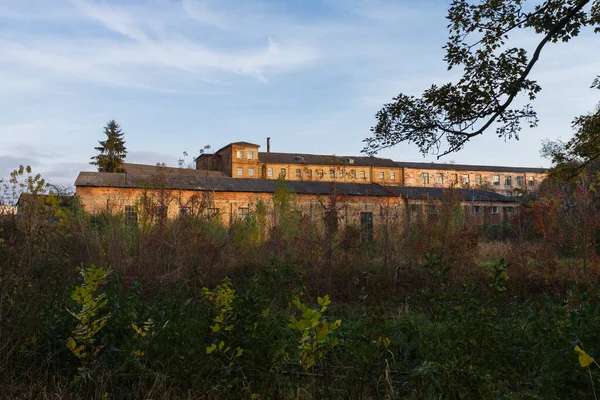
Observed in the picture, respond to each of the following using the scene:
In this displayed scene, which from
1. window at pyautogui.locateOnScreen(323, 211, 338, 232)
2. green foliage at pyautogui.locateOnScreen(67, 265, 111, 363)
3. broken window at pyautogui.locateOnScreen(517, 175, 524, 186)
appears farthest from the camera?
broken window at pyautogui.locateOnScreen(517, 175, 524, 186)

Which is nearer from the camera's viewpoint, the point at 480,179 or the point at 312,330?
the point at 312,330

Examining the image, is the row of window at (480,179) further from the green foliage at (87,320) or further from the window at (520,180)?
the green foliage at (87,320)

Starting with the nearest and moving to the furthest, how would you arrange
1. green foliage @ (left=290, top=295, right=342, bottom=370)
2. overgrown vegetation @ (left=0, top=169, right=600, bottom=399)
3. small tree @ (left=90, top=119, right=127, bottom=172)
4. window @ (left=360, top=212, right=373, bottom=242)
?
green foliage @ (left=290, top=295, right=342, bottom=370) < overgrown vegetation @ (left=0, top=169, right=600, bottom=399) < window @ (left=360, top=212, right=373, bottom=242) < small tree @ (left=90, top=119, right=127, bottom=172)

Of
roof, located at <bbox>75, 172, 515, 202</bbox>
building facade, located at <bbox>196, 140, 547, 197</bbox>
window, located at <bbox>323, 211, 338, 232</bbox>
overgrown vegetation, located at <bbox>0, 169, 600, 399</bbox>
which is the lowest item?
overgrown vegetation, located at <bbox>0, 169, 600, 399</bbox>

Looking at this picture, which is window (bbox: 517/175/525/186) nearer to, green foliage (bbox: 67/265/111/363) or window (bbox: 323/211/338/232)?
window (bbox: 323/211/338/232)

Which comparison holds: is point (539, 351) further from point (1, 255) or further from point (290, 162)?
point (290, 162)

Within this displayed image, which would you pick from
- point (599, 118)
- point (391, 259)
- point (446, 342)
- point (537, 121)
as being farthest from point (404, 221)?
point (446, 342)

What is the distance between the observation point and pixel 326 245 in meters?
10.3

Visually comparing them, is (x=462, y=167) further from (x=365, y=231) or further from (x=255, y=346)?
(x=255, y=346)

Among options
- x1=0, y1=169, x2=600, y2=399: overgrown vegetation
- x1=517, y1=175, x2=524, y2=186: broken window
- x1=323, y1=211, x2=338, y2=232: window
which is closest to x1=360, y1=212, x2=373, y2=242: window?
x1=323, y1=211, x2=338, y2=232: window

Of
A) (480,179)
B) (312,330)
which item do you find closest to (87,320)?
(312,330)

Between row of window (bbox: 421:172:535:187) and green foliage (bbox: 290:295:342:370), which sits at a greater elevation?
row of window (bbox: 421:172:535:187)

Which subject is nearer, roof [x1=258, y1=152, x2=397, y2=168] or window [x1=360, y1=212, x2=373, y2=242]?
window [x1=360, y1=212, x2=373, y2=242]

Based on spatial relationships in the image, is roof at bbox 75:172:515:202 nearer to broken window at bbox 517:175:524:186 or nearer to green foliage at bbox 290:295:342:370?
green foliage at bbox 290:295:342:370
